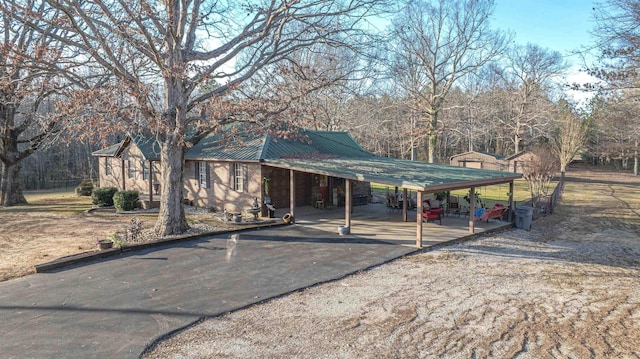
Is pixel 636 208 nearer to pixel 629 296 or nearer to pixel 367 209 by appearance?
pixel 367 209

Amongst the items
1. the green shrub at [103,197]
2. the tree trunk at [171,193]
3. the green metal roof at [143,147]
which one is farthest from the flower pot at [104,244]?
the green shrub at [103,197]

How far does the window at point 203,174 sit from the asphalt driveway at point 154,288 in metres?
6.94

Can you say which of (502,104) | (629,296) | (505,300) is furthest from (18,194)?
(502,104)

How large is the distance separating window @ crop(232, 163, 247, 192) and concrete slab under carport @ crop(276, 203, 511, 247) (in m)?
1.93

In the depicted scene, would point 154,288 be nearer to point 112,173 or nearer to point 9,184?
point 9,184

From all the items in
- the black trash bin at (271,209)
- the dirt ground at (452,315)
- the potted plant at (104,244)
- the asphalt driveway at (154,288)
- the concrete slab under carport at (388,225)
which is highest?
the black trash bin at (271,209)

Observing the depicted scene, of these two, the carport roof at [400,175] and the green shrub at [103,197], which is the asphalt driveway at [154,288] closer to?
the carport roof at [400,175]

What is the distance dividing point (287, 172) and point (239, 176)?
86.4 inches

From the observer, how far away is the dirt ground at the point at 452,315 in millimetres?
5574

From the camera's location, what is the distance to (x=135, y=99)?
11.7m

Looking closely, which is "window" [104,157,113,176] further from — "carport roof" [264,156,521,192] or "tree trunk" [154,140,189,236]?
"carport roof" [264,156,521,192]

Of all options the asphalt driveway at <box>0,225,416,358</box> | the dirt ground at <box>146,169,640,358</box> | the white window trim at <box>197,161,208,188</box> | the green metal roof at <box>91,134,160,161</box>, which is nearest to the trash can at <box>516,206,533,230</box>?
the dirt ground at <box>146,169,640,358</box>

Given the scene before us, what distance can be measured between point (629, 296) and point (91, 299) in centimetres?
1040

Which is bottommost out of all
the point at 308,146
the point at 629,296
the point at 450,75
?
the point at 629,296
